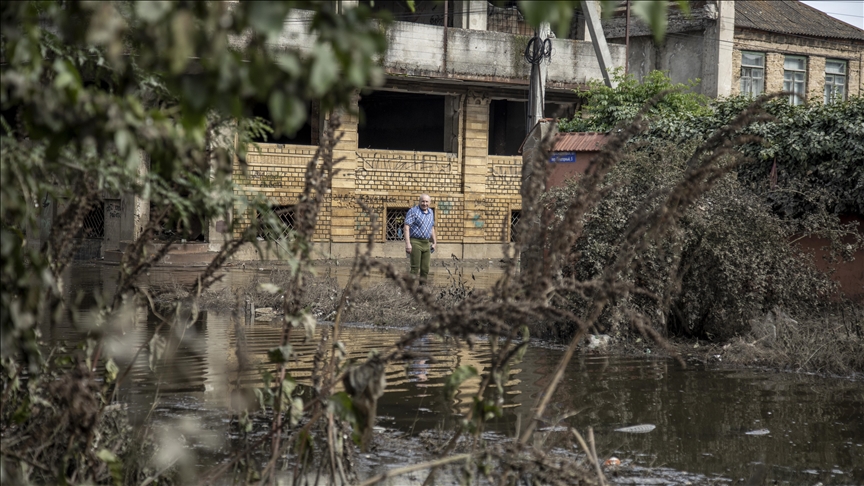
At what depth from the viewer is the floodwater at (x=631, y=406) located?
5.97 metres

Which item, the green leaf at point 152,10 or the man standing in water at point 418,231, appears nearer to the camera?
Answer: the green leaf at point 152,10

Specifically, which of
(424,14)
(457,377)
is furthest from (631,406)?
(424,14)

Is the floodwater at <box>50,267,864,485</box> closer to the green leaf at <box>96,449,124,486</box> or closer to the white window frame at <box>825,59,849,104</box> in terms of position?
the green leaf at <box>96,449,124,486</box>

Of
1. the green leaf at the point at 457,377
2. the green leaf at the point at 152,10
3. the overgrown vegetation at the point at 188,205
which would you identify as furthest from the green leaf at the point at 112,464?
the green leaf at the point at 152,10

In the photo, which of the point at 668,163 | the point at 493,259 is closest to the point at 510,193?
the point at 493,259

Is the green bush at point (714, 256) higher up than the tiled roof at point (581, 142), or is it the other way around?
the tiled roof at point (581, 142)

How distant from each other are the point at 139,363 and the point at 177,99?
5337 mm

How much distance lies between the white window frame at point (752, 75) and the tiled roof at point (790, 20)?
37.7 inches

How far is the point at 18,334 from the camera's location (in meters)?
2.54

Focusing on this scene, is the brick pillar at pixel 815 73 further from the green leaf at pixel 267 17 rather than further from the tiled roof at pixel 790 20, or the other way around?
the green leaf at pixel 267 17

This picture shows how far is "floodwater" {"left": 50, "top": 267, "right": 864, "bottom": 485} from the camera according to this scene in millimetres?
5973

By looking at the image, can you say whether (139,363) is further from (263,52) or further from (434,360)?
(263,52)

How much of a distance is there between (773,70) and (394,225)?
15.4m

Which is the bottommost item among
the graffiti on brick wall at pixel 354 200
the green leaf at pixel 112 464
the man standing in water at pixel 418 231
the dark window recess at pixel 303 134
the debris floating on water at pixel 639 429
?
the debris floating on water at pixel 639 429
